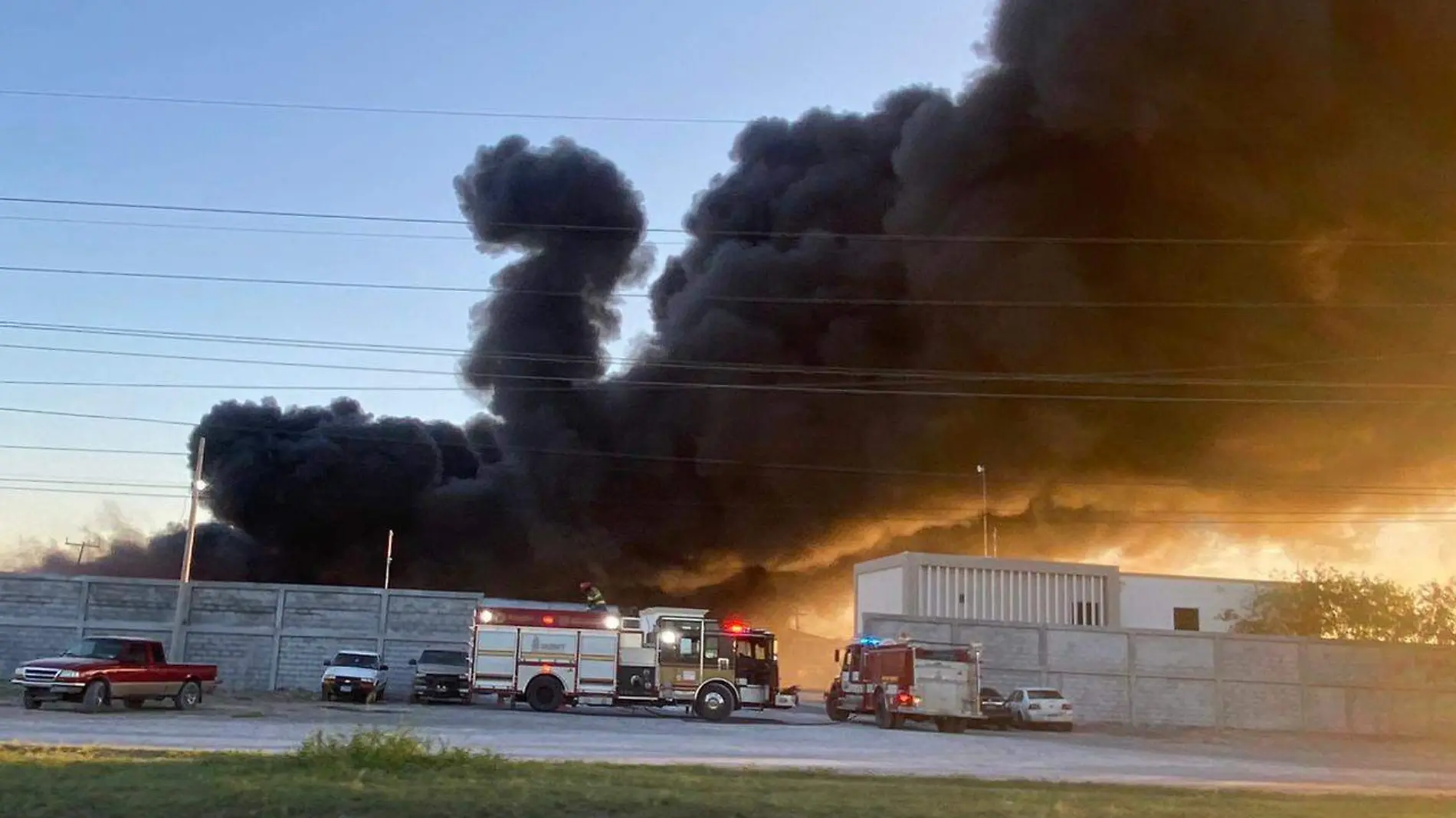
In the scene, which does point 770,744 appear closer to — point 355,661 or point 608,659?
point 608,659

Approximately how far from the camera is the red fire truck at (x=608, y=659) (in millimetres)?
27109

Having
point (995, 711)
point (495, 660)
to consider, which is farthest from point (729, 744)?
point (995, 711)

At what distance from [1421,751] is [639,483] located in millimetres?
29109

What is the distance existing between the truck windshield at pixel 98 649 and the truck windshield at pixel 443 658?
288 inches

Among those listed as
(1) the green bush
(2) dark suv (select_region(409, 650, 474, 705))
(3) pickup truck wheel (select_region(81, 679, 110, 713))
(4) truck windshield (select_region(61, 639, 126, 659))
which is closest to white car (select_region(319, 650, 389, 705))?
(2) dark suv (select_region(409, 650, 474, 705))

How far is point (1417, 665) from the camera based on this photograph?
114 ft

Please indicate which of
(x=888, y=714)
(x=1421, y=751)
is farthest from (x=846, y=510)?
(x=1421, y=751)

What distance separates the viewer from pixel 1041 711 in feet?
100

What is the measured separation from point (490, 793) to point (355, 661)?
19709mm

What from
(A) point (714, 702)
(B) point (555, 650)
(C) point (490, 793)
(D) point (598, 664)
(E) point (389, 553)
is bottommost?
(A) point (714, 702)

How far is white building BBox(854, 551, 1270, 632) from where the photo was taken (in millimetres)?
39969

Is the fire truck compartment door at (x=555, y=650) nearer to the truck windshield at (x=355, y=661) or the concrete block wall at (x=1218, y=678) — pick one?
the truck windshield at (x=355, y=661)

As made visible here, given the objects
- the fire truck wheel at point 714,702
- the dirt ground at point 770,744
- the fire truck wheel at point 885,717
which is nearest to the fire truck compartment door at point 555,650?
the dirt ground at point 770,744

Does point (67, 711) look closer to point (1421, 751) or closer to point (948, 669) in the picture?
point (948, 669)
